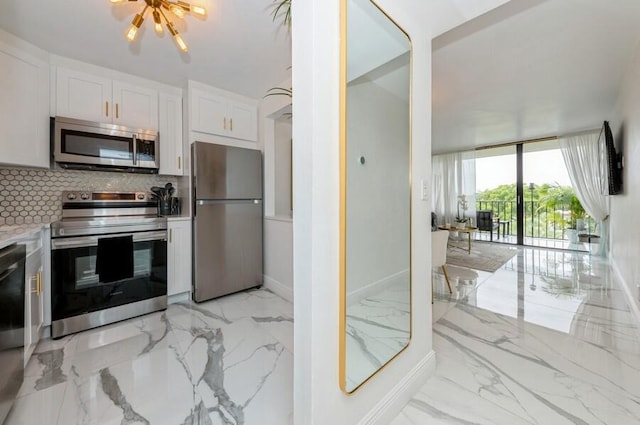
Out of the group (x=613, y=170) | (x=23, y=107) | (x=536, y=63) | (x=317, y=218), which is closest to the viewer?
(x=317, y=218)

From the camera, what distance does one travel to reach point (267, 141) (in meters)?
3.15

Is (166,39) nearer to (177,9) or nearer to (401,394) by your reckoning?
(177,9)

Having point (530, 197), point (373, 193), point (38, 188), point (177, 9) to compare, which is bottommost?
point (373, 193)

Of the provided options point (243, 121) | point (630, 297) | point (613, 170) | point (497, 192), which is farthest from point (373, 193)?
point (497, 192)

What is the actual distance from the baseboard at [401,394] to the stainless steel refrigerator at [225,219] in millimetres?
2073

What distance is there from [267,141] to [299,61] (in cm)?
228

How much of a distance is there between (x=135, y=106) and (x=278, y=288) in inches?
95.1

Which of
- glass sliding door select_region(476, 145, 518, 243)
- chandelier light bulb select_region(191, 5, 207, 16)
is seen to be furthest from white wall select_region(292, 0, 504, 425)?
glass sliding door select_region(476, 145, 518, 243)

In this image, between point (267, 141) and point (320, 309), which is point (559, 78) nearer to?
point (267, 141)

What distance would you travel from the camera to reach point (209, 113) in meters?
2.88

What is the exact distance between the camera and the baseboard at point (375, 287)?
3.79 feet

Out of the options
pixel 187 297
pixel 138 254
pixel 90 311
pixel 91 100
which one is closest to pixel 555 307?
pixel 187 297

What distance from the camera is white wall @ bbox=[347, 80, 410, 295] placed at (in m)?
1.14

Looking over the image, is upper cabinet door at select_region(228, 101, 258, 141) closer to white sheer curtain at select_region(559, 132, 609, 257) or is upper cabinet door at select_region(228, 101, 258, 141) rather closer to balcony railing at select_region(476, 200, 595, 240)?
white sheer curtain at select_region(559, 132, 609, 257)
